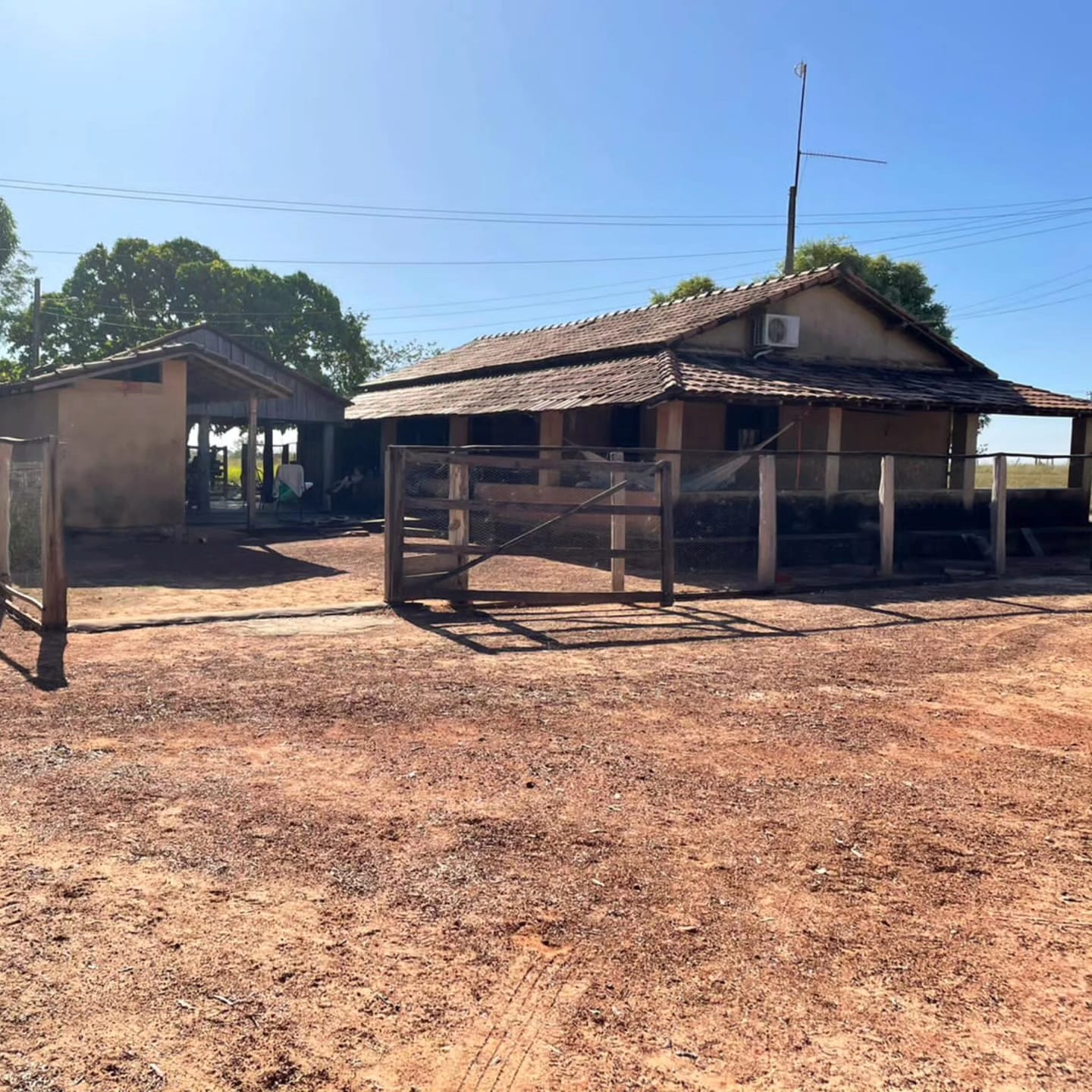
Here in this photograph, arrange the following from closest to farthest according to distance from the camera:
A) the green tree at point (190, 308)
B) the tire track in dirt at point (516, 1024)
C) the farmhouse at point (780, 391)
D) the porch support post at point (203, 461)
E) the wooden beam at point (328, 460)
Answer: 1. the tire track in dirt at point (516, 1024)
2. the farmhouse at point (780, 391)
3. the porch support post at point (203, 461)
4. the wooden beam at point (328, 460)
5. the green tree at point (190, 308)

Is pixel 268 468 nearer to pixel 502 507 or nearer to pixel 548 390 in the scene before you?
pixel 548 390

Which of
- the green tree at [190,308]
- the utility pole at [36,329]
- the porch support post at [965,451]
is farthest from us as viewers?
the green tree at [190,308]

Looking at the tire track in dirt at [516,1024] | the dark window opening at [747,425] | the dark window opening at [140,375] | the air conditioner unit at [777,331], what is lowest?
the tire track in dirt at [516,1024]

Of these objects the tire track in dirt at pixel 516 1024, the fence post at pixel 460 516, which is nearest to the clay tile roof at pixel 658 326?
the fence post at pixel 460 516

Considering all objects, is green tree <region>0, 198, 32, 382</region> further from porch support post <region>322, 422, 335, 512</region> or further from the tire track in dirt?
the tire track in dirt

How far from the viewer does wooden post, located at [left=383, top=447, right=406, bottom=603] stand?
981cm

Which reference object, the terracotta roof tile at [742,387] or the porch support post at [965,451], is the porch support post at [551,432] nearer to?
the terracotta roof tile at [742,387]

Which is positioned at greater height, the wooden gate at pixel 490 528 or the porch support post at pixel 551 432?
the porch support post at pixel 551 432

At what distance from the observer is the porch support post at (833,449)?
15852 millimetres

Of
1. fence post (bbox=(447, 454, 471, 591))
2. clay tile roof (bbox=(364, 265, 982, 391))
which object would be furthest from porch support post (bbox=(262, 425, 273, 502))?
fence post (bbox=(447, 454, 471, 591))

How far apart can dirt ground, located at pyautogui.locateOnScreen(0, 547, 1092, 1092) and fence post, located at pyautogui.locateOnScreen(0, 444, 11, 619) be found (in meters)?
3.12

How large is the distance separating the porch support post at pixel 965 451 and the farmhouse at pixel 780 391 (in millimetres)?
32

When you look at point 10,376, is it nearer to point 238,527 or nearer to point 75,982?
point 238,527

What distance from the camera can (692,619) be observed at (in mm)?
9883
